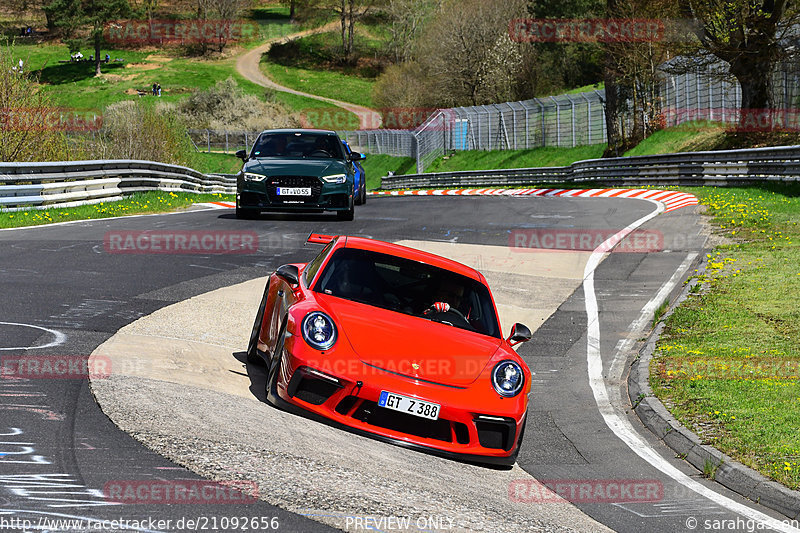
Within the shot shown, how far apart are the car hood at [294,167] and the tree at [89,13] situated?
3964 inches

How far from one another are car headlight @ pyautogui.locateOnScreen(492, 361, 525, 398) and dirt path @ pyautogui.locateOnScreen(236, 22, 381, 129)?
89947 mm

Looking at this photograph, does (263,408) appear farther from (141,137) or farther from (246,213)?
(141,137)

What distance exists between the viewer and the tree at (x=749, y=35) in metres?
34.0

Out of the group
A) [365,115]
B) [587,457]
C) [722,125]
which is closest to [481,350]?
[587,457]

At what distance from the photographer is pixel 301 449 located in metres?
5.95

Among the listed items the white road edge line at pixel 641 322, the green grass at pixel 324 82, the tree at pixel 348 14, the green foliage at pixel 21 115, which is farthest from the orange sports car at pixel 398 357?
the tree at pixel 348 14

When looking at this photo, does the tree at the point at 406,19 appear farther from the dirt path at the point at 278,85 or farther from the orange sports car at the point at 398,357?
the orange sports car at the point at 398,357

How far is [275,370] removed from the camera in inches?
287

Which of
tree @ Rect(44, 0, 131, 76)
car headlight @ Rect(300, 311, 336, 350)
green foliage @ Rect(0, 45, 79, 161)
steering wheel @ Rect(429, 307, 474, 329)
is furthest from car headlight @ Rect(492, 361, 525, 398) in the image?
tree @ Rect(44, 0, 131, 76)

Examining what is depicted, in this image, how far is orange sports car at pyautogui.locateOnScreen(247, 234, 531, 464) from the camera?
6.69 meters

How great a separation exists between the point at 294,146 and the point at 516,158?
37.9m

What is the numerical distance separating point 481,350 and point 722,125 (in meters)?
37.5

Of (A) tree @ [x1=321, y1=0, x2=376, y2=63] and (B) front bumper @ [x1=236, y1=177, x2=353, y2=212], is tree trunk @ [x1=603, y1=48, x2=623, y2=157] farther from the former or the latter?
(A) tree @ [x1=321, y1=0, x2=376, y2=63]

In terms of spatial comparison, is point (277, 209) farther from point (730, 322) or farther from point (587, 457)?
point (587, 457)
